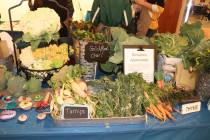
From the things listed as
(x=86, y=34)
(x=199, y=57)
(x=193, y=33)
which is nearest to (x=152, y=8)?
(x=193, y=33)

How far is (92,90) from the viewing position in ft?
4.38

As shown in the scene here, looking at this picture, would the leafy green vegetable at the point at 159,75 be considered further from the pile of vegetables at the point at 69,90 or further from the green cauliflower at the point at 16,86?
the green cauliflower at the point at 16,86

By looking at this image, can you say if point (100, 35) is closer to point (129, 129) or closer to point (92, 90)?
point (92, 90)

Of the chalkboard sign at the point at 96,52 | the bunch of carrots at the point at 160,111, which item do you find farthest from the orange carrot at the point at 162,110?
the chalkboard sign at the point at 96,52

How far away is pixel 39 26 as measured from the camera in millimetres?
1391

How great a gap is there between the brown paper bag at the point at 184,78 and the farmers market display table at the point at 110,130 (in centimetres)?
21

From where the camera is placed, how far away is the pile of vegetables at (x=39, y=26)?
4.58 ft

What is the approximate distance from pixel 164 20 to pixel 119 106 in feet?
10.6

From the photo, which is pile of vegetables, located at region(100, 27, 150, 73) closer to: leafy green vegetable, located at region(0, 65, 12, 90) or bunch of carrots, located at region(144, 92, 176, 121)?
bunch of carrots, located at region(144, 92, 176, 121)

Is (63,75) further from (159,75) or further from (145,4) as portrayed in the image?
(145,4)

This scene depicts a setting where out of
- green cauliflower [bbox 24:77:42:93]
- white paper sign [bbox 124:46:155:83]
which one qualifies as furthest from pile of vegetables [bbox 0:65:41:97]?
white paper sign [bbox 124:46:155:83]

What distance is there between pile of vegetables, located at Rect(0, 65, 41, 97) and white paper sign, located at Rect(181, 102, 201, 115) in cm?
79

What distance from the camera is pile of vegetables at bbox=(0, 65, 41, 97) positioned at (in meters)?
1.32

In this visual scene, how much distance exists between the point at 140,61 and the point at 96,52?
26 cm
